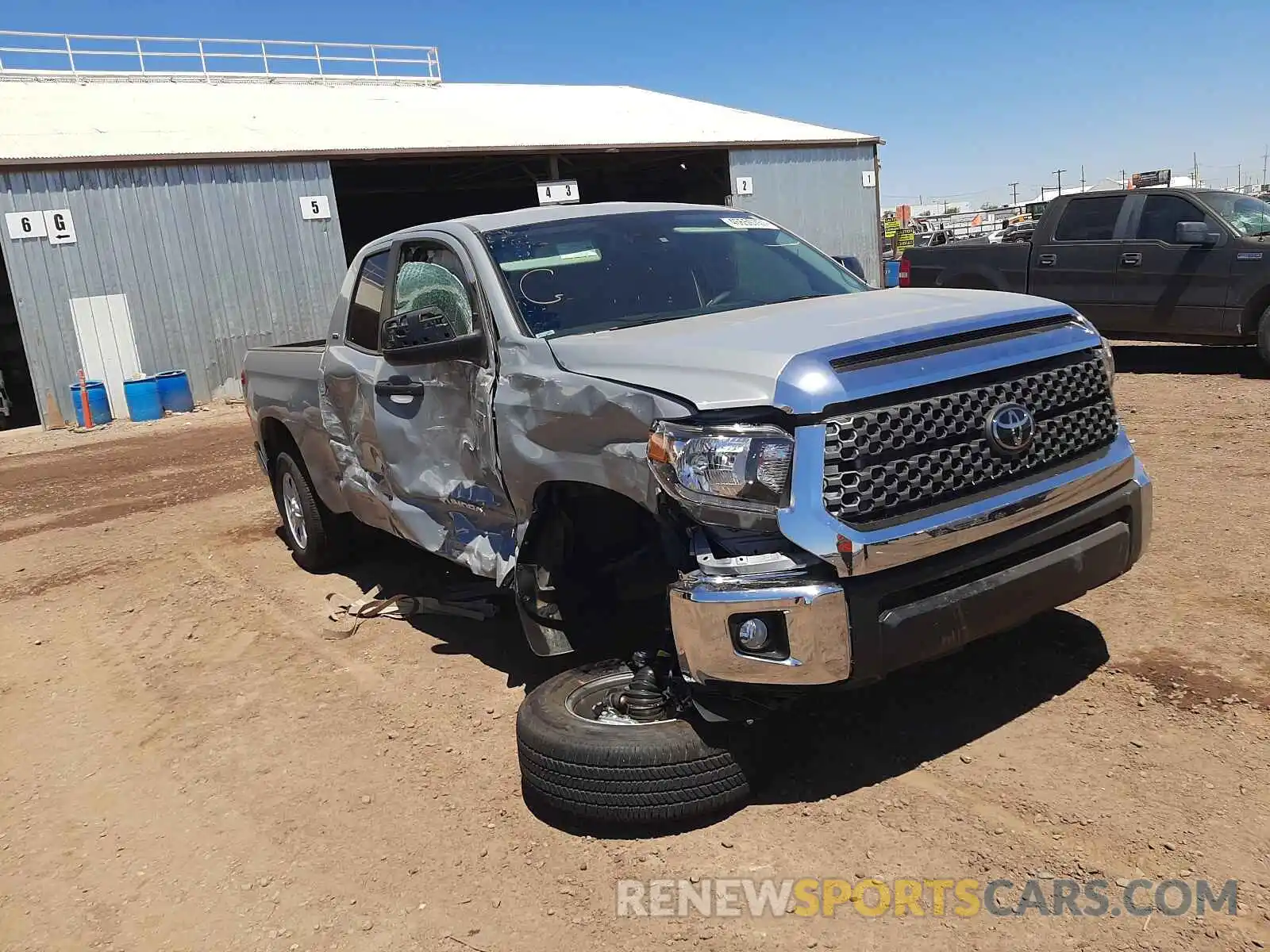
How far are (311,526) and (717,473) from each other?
13.1ft

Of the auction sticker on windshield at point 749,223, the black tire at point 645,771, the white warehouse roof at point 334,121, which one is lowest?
the black tire at point 645,771

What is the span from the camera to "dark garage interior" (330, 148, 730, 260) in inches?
929

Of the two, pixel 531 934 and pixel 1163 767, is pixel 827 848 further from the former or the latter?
pixel 1163 767

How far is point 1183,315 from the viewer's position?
32.6 feet

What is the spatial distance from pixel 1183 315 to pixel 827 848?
889cm

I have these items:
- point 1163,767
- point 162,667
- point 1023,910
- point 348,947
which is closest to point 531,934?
point 348,947

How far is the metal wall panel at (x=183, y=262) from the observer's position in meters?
15.3

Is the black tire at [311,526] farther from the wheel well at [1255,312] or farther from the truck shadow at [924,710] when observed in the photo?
the wheel well at [1255,312]

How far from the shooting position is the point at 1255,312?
372 inches

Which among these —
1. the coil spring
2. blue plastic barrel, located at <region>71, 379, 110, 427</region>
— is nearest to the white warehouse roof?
blue plastic barrel, located at <region>71, 379, 110, 427</region>

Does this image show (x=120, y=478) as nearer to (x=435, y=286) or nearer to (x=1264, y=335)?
(x=435, y=286)

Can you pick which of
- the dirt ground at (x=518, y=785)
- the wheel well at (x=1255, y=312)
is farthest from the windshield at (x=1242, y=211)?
the dirt ground at (x=518, y=785)

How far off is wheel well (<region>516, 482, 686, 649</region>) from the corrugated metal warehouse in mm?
14735

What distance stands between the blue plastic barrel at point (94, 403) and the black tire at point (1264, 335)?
15.4 meters
